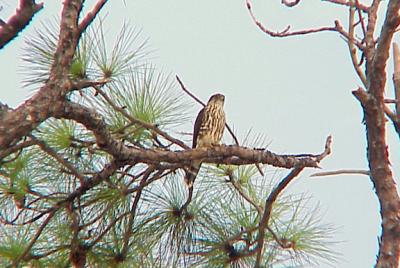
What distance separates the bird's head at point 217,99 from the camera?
9.29 feet

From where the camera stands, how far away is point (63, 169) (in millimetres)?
1894

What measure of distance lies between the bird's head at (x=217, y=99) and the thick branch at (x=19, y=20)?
6.32 ft

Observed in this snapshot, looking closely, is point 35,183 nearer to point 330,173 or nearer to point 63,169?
point 63,169

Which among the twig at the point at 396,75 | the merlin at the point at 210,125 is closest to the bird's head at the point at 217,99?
the merlin at the point at 210,125

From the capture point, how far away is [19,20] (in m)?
0.89

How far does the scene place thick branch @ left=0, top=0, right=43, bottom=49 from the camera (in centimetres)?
88

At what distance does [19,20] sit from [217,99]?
199cm

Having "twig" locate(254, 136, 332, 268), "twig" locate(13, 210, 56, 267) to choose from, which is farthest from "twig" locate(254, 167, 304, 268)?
"twig" locate(13, 210, 56, 267)

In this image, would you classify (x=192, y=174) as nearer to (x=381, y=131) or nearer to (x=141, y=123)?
(x=141, y=123)

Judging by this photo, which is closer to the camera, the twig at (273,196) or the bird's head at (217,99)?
the twig at (273,196)

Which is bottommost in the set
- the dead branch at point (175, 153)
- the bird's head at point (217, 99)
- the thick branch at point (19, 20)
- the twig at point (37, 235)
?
the twig at point (37, 235)

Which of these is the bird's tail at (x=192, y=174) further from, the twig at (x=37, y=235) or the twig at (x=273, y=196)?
the twig at (x=37, y=235)

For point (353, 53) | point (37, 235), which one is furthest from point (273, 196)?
point (37, 235)

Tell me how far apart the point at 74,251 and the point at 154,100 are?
402 millimetres
